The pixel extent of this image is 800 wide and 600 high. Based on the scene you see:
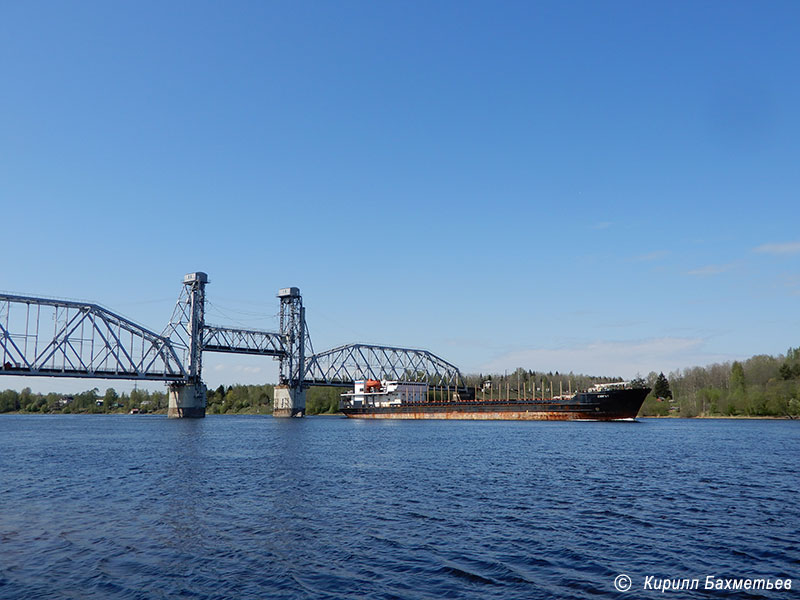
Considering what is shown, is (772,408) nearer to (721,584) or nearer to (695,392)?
(695,392)

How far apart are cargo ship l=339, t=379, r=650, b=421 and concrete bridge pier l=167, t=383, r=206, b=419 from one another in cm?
3973

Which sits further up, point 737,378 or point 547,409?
point 737,378

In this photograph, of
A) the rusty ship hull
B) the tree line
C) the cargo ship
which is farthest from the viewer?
the tree line

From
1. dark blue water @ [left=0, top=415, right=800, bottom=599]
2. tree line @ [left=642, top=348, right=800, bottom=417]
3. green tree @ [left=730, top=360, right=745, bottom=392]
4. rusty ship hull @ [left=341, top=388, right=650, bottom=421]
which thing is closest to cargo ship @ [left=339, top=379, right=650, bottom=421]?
rusty ship hull @ [left=341, top=388, right=650, bottom=421]

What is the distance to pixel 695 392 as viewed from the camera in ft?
607

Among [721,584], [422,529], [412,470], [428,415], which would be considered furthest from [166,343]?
[721,584]

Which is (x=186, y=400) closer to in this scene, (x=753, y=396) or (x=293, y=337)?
(x=293, y=337)

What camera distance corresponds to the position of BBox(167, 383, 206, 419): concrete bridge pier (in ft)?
481

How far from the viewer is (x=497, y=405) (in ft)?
449

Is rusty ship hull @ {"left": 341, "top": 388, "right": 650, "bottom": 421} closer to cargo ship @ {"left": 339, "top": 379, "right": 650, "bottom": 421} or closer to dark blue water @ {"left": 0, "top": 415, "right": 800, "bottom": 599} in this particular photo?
cargo ship @ {"left": 339, "top": 379, "right": 650, "bottom": 421}

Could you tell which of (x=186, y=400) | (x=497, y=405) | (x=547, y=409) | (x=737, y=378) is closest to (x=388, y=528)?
(x=547, y=409)

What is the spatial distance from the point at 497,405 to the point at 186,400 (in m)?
72.5

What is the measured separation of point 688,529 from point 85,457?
45.4 meters

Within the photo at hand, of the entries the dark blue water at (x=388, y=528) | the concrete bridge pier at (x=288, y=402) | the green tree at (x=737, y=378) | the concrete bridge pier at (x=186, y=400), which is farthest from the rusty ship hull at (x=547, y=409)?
the dark blue water at (x=388, y=528)
